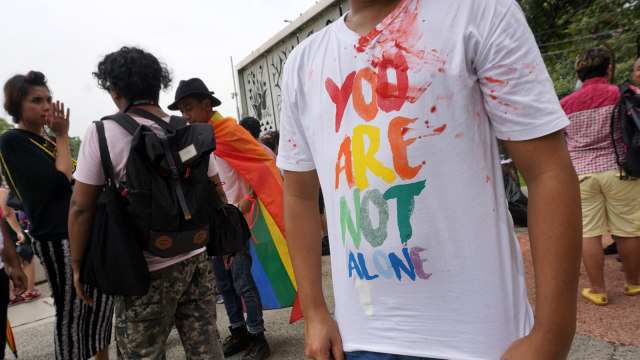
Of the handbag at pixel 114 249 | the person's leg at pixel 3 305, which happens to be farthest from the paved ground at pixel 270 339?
the handbag at pixel 114 249

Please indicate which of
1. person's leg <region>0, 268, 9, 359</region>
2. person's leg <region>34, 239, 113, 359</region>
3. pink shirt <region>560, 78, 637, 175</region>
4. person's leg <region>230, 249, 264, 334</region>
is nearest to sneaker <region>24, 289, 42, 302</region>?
person's leg <region>0, 268, 9, 359</region>

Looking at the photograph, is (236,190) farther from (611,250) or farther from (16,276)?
(611,250)

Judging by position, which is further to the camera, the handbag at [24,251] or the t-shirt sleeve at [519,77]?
the handbag at [24,251]

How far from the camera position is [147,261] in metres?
1.90

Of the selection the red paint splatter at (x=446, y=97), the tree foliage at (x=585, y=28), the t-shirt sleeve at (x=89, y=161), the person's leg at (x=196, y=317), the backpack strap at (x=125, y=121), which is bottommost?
the person's leg at (x=196, y=317)

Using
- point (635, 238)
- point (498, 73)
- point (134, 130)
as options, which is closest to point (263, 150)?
point (134, 130)

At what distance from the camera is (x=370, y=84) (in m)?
0.97

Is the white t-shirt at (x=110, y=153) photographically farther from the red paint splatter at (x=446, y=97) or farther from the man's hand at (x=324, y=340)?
the red paint splatter at (x=446, y=97)

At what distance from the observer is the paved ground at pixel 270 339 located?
250 cm

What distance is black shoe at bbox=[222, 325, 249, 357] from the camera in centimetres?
319

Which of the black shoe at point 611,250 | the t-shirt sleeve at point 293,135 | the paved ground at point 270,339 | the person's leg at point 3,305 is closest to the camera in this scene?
the t-shirt sleeve at point 293,135

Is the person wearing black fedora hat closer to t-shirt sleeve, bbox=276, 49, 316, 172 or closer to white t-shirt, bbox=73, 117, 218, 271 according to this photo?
white t-shirt, bbox=73, 117, 218, 271

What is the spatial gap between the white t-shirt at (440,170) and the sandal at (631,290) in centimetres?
318

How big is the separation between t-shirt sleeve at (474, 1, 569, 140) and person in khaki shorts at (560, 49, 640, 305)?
9.87 ft
